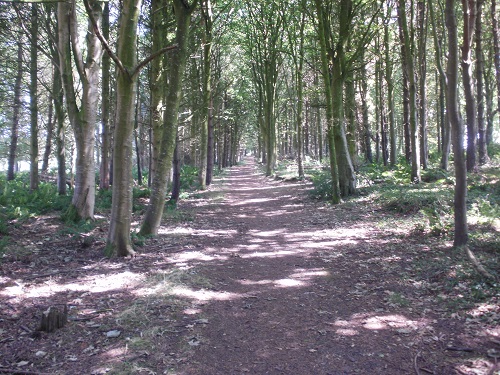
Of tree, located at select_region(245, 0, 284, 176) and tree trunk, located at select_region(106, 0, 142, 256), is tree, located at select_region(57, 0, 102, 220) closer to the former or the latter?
tree trunk, located at select_region(106, 0, 142, 256)

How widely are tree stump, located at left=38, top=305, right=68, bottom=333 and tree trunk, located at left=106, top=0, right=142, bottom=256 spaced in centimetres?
288

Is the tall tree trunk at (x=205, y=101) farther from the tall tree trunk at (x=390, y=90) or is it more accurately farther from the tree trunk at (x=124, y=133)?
the tree trunk at (x=124, y=133)

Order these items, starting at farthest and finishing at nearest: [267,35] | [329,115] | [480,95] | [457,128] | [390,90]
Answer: [267,35], [390,90], [480,95], [329,115], [457,128]

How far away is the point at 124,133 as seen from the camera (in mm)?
A: 7105

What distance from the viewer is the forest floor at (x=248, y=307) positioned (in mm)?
3693

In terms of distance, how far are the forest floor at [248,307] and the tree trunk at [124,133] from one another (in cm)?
49

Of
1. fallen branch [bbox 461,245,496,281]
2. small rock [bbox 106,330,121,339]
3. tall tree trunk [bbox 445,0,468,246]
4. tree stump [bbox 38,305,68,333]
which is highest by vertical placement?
tall tree trunk [bbox 445,0,468,246]

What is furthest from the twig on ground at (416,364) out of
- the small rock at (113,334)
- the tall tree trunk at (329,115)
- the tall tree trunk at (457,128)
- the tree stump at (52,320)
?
the tall tree trunk at (329,115)

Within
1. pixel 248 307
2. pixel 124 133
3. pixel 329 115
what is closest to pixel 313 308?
pixel 248 307

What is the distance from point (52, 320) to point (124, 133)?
3786 mm

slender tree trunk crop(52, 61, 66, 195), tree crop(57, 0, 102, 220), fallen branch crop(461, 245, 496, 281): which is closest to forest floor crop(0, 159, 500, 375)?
fallen branch crop(461, 245, 496, 281)

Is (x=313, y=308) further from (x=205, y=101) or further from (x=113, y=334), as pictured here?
(x=205, y=101)

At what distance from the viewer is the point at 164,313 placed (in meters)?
4.80

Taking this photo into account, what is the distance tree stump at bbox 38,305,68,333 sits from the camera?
4254 mm
